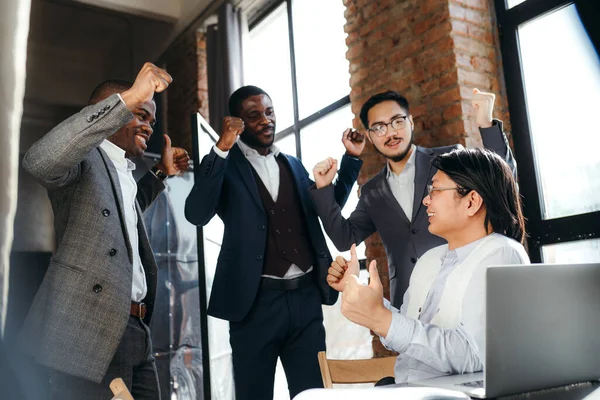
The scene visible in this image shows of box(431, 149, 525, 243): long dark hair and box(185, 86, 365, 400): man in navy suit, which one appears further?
box(185, 86, 365, 400): man in navy suit

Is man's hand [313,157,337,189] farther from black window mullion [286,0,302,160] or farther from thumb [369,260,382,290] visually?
black window mullion [286,0,302,160]

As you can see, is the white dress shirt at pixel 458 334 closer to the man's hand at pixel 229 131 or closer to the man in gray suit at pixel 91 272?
the man in gray suit at pixel 91 272

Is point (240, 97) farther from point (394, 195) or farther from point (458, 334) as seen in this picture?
point (458, 334)

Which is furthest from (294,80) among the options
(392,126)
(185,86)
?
(392,126)

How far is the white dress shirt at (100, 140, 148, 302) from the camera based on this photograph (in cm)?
186

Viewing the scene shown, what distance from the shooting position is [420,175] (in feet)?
7.61

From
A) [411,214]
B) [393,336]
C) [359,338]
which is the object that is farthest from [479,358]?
[359,338]

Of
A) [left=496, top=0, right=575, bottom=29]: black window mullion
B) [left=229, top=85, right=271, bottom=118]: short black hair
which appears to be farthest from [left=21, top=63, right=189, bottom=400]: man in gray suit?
[left=496, top=0, right=575, bottom=29]: black window mullion

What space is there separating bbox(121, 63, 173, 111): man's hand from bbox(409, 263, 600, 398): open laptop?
1.05m

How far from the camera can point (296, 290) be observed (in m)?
2.36

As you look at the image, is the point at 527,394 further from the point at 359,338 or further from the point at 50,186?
the point at 359,338

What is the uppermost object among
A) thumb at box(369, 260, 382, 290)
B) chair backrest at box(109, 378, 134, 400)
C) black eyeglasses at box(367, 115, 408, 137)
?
black eyeglasses at box(367, 115, 408, 137)

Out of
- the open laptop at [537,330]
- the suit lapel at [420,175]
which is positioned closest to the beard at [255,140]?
the suit lapel at [420,175]

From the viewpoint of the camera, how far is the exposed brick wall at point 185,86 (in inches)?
207
